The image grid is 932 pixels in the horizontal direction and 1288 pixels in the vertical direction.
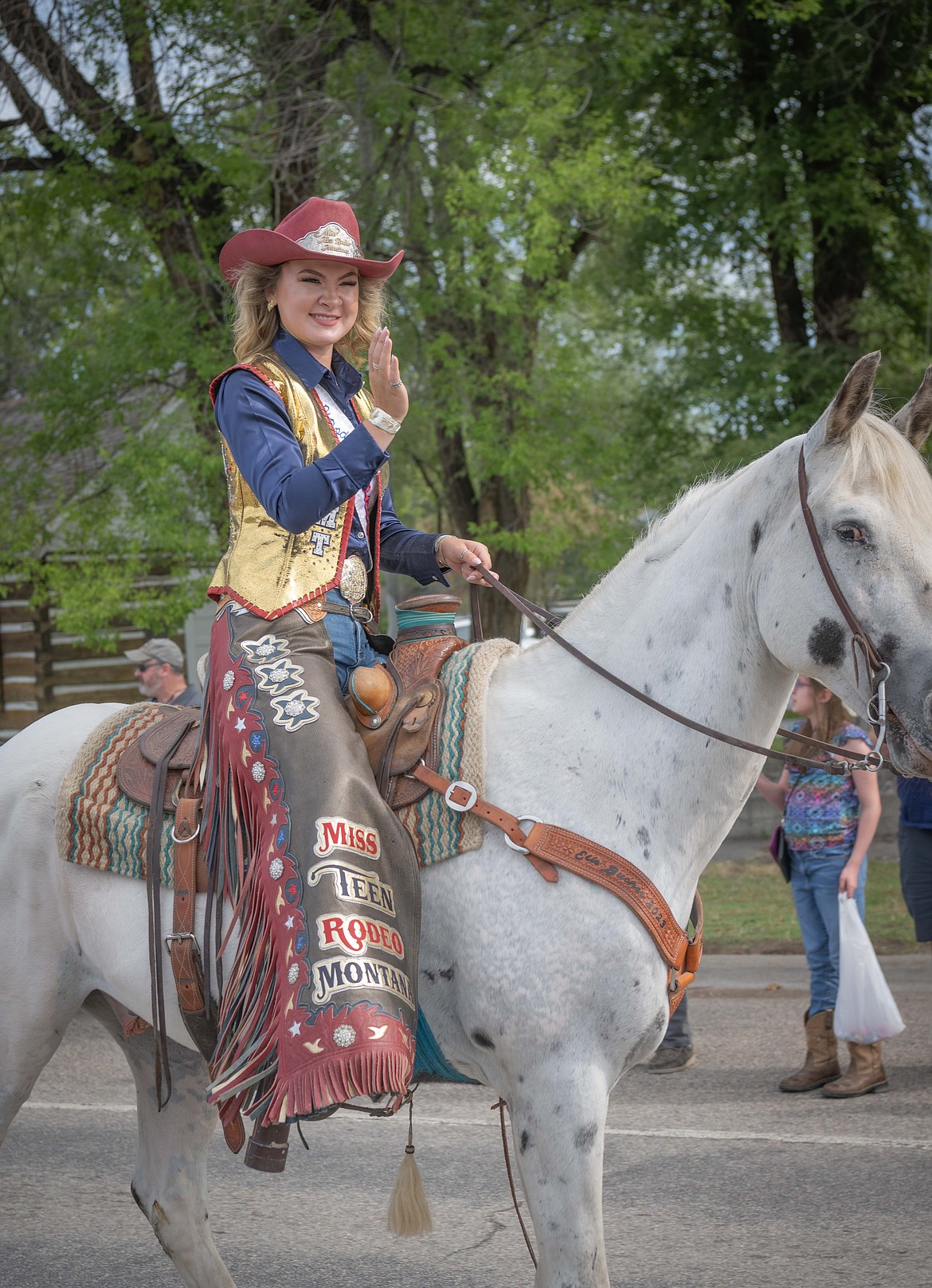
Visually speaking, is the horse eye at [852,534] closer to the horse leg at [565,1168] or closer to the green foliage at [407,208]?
the horse leg at [565,1168]

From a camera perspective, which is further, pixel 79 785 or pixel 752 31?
pixel 752 31

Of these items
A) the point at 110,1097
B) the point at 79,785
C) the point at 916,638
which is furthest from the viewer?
the point at 110,1097

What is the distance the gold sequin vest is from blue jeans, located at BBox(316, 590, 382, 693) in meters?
0.08

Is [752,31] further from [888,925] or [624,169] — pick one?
[888,925]

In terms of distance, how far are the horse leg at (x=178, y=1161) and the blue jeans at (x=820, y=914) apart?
3.64 m

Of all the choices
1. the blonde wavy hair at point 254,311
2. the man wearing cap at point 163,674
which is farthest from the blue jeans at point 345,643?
the man wearing cap at point 163,674

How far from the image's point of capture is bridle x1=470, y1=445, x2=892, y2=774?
8.13 ft

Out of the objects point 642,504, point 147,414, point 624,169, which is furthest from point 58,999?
point 642,504

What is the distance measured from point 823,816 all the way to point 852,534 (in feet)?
13.3

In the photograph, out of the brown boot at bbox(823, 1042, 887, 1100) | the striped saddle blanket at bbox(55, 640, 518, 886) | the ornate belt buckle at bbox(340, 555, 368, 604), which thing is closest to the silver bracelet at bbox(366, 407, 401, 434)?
the ornate belt buckle at bbox(340, 555, 368, 604)

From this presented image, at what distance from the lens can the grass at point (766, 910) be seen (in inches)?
343

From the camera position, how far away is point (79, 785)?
3.23 m

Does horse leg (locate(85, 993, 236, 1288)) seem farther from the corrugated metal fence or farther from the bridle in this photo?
the corrugated metal fence

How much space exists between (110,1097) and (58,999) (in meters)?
3.22
